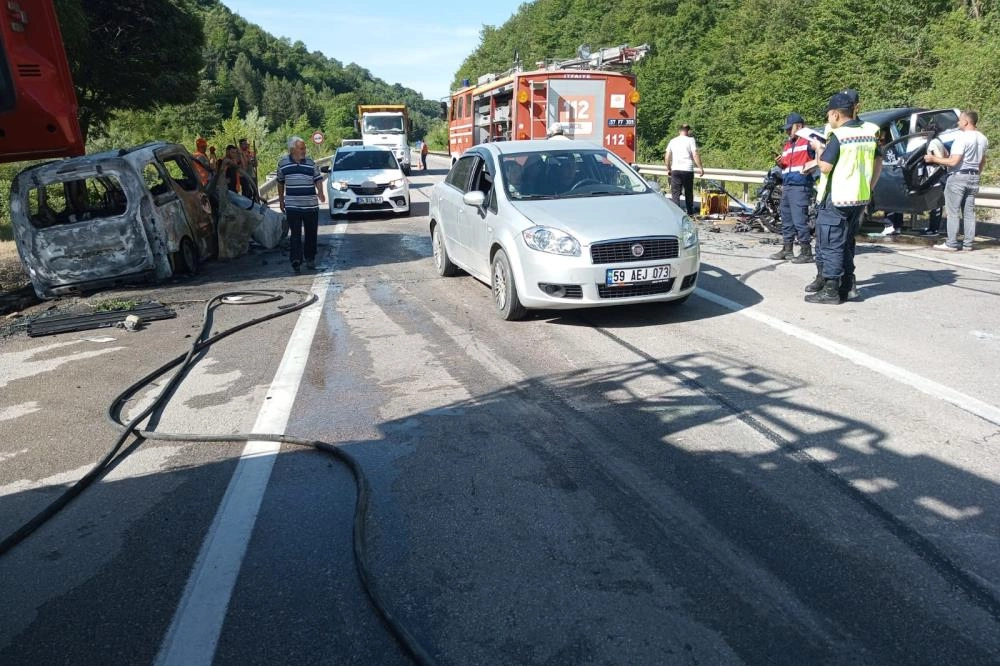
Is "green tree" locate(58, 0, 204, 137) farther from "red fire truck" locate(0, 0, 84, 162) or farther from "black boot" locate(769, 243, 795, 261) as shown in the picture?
"black boot" locate(769, 243, 795, 261)

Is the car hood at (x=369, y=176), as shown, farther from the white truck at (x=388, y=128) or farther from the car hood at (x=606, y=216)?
the white truck at (x=388, y=128)

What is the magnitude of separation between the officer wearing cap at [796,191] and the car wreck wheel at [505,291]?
4277 millimetres

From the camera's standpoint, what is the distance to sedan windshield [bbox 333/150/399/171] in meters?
18.8

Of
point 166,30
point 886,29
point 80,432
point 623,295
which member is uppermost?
point 886,29

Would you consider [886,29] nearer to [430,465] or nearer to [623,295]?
[623,295]

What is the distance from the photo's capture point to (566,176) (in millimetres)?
8414

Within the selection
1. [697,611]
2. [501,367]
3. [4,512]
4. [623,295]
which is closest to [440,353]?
[501,367]

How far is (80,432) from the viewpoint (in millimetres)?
5285

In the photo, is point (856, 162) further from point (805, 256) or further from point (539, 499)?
point (539, 499)

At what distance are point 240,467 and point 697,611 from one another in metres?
2.71

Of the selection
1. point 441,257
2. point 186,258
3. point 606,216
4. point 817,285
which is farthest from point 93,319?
point 817,285

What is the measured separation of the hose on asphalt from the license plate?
334 centimetres

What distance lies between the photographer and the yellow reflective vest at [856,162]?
763cm

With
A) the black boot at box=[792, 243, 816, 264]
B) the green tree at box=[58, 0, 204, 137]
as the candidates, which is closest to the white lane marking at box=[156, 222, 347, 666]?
the black boot at box=[792, 243, 816, 264]
